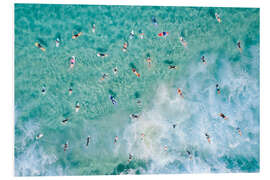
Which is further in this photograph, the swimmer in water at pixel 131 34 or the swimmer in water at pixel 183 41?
the swimmer in water at pixel 183 41

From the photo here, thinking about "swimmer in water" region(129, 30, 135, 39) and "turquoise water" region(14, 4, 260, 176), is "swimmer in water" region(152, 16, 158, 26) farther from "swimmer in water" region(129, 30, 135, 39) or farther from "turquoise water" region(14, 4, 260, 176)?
"swimmer in water" region(129, 30, 135, 39)

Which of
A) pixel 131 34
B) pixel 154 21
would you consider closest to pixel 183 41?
pixel 154 21

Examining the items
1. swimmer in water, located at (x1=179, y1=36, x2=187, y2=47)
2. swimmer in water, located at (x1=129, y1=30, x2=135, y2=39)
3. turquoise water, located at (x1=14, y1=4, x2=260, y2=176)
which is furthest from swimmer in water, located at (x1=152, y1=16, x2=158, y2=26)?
swimmer in water, located at (x1=179, y1=36, x2=187, y2=47)

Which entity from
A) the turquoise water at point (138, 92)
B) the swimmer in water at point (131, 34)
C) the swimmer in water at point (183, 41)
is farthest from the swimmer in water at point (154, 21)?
Answer: the swimmer in water at point (183, 41)

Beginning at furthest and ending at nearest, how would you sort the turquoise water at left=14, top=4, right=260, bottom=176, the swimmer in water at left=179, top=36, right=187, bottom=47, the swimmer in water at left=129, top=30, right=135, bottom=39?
the swimmer in water at left=179, top=36, right=187, bottom=47, the swimmer in water at left=129, top=30, right=135, bottom=39, the turquoise water at left=14, top=4, right=260, bottom=176

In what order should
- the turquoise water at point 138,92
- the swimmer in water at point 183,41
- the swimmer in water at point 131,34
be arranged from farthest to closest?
the swimmer in water at point 183,41 < the swimmer in water at point 131,34 < the turquoise water at point 138,92

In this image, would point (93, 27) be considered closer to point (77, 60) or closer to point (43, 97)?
point (77, 60)

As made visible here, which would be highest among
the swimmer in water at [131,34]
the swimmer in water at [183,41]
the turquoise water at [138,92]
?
the swimmer in water at [131,34]

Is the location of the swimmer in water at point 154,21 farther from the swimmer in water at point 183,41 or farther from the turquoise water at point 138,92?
the swimmer in water at point 183,41

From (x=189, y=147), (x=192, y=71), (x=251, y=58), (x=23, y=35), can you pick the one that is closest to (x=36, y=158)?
(x=23, y=35)
